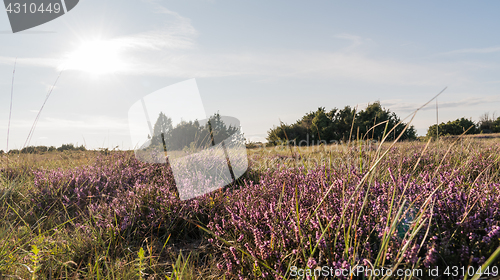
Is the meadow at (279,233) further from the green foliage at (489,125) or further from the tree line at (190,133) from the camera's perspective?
the green foliage at (489,125)

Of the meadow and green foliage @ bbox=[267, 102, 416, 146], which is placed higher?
green foliage @ bbox=[267, 102, 416, 146]

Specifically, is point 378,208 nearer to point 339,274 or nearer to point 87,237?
point 339,274

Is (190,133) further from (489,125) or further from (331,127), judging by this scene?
(489,125)

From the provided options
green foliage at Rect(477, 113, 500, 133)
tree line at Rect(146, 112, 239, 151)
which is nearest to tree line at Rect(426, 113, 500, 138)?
green foliage at Rect(477, 113, 500, 133)

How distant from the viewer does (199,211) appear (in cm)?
254

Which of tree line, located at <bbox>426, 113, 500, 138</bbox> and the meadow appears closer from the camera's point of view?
the meadow

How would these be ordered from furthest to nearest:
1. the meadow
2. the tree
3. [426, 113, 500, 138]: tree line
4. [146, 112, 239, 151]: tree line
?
[426, 113, 500, 138]: tree line < [146, 112, 239, 151]: tree line < the tree < the meadow

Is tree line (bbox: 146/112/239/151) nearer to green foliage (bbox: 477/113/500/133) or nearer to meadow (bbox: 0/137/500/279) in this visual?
meadow (bbox: 0/137/500/279)

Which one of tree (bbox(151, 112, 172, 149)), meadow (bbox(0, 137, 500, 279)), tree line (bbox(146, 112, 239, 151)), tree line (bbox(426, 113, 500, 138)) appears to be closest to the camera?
meadow (bbox(0, 137, 500, 279))

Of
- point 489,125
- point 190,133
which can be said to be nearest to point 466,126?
point 489,125

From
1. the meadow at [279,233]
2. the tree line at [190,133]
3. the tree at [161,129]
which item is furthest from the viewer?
the tree line at [190,133]

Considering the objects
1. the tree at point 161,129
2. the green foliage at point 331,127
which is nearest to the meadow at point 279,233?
the tree at point 161,129

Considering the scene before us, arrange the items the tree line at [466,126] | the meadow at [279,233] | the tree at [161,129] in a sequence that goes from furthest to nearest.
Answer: the tree line at [466,126] → the tree at [161,129] → the meadow at [279,233]

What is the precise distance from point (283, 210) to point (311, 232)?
29cm
